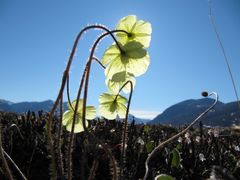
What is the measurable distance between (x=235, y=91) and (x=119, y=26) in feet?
2.90

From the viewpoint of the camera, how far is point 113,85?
207 cm

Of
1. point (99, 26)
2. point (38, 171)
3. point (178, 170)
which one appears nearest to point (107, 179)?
point (38, 171)

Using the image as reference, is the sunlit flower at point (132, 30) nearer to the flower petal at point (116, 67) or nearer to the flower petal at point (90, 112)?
the flower petal at point (116, 67)

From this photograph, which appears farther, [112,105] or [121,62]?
[112,105]

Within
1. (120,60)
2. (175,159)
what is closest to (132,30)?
(120,60)

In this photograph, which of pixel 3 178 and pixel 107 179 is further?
pixel 107 179

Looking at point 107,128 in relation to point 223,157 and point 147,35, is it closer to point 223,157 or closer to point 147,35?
point 223,157

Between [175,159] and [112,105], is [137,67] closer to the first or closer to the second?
[112,105]

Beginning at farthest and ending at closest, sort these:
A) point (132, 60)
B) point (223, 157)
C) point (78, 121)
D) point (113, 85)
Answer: point (223, 157) < point (78, 121) < point (113, 85) < point (132, 60)

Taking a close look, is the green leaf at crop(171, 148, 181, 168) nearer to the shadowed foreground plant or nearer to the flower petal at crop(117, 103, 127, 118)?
the flower petal at crop(117, 103, 127, 118)

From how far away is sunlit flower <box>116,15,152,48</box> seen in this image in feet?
5.99

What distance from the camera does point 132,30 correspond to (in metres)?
1.85

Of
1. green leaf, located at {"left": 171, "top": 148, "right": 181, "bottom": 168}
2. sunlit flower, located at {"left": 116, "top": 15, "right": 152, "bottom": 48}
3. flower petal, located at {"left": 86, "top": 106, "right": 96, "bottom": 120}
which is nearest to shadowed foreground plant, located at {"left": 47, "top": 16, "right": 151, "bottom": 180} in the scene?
sunlit flower, located at {"left": 116, "top": 15, "right": 152, "bottom": 48}

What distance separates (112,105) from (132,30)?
60 cm
